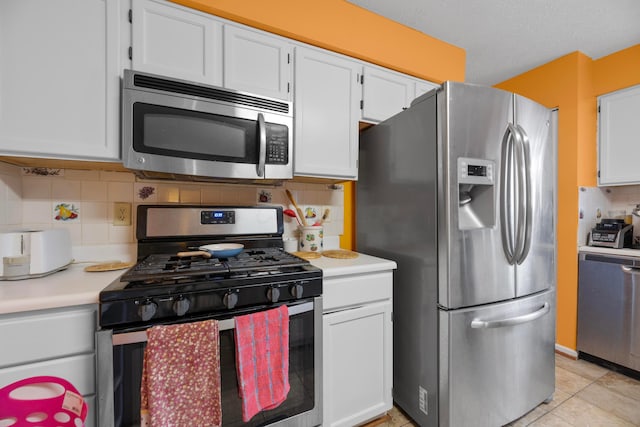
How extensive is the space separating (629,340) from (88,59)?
12.6 feet

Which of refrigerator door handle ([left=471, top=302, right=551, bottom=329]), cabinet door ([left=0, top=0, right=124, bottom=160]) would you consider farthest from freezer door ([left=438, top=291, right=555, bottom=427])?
cabinet door ([left=0, top=0, right=124, bottom=160])

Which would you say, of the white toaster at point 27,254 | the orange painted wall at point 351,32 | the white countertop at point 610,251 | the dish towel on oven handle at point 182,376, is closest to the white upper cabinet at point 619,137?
the white countertop at point 610,251

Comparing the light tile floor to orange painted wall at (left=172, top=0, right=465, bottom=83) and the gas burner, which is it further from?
orange painted wall at (left=172, top=0, right=465, bottom=83)

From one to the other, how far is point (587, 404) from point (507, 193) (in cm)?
154

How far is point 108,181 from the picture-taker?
1.47 meters

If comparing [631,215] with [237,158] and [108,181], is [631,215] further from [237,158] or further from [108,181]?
[108,181]

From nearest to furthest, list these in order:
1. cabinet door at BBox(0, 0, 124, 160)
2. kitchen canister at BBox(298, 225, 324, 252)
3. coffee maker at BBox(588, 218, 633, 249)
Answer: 1. cabinet door at BBox(0, 0, 124, 160)
2. kitchen canister at BBox(298, 225, 324, 252)
3. coffee maker at BBox(588, 218, 633, 249)

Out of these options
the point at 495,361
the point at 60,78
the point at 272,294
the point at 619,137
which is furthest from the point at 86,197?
the point at 619,137

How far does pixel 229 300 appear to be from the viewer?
41.0 inches

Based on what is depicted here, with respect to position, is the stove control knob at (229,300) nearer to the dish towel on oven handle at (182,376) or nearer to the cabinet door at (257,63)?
the dish towel on oven handle at (182,376)

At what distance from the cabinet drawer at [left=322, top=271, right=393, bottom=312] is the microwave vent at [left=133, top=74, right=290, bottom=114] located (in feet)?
3.23

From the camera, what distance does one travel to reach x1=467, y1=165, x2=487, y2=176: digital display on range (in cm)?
138

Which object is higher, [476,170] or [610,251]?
[476,170]

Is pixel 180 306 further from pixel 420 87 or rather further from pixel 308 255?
pixel 420 87
